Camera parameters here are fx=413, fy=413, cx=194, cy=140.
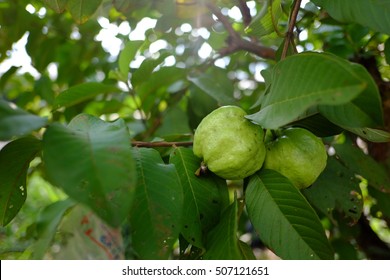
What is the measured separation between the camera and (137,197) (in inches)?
31.1

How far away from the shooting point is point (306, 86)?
694mm

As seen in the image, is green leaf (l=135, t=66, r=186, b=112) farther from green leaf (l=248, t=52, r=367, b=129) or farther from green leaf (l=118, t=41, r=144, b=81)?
green leaf (l=248, t=52, r=367, b=129)

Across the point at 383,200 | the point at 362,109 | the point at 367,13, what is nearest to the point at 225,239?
the point at 362,109

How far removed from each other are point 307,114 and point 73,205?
0.51 m

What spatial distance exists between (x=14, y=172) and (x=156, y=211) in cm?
32

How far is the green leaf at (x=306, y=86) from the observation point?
617mm

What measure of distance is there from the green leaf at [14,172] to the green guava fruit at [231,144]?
35cm

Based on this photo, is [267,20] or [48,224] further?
[267,20]

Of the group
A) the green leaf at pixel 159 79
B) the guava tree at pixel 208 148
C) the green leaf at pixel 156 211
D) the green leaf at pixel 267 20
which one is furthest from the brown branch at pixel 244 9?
the green leaf at pixel 156 211

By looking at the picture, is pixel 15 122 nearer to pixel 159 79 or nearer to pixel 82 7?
pixel 82 7

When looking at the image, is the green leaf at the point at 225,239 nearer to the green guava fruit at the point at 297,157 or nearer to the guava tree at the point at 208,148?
the guava tree at the point at 208,148

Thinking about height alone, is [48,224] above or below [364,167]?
above

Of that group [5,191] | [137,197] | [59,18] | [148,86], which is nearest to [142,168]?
[137,197]
